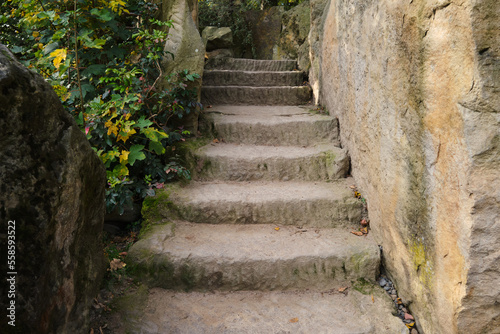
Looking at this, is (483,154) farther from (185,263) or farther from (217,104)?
(217,104)

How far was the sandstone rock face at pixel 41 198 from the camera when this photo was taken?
1307 mm

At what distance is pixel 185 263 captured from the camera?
96.3 inches

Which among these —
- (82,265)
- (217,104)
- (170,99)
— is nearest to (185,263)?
(82,265)

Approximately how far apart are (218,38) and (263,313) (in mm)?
6351

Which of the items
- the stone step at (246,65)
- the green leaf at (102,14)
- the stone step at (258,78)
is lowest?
the stone step at (258,78)

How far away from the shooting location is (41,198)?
4.59 ft

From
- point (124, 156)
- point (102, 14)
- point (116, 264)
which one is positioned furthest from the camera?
point (102, 14)

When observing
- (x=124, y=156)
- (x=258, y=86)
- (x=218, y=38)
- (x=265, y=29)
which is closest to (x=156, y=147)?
(x=124, y=156)

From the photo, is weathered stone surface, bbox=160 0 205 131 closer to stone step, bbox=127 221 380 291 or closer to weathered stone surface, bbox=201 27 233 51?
stone step, bbox=127 221 380 291

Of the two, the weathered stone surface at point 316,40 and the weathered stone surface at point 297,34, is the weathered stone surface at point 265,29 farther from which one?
the weathered stone surface at point 316,40

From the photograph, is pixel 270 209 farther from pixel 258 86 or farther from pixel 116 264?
pixel 258 86

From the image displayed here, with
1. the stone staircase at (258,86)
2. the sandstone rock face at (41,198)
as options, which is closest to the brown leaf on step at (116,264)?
the sandstone rock face at (41,198)

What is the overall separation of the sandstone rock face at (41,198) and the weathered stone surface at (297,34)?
14.7 feet

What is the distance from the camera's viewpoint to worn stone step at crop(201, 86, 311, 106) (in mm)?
4742
